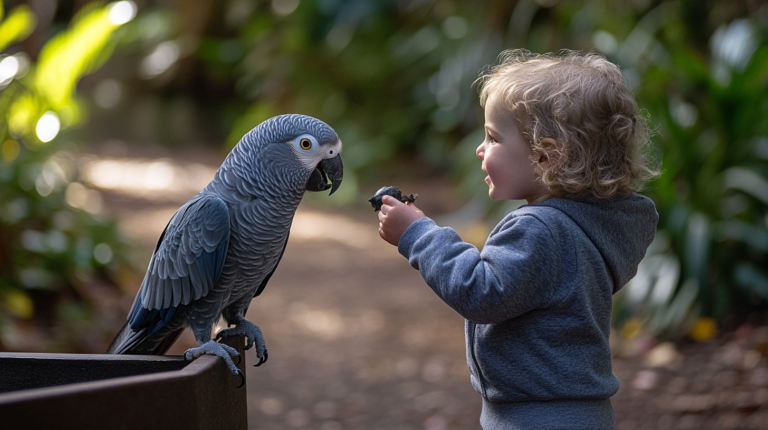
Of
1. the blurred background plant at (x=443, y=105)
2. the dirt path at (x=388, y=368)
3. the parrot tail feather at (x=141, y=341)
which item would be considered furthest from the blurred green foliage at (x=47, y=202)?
the parrot tail feather at (x=141, y=341)

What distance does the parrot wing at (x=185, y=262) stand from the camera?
1.34 metres

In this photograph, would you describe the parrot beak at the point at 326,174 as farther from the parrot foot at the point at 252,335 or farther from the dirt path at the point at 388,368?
the dirt path at the point at 388,368

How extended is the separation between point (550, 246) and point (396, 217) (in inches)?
11.6

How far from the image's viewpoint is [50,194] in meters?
3.47

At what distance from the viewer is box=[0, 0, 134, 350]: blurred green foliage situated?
2955 mm

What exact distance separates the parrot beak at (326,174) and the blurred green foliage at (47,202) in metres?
1.89

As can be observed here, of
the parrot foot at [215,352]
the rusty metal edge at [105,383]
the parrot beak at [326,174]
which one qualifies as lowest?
the rusty metal edge at [105,383]

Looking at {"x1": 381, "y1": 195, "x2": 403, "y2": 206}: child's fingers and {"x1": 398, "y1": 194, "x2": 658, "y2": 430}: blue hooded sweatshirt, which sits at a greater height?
{"x1": 381, "y1": 195, "x2": 403, "y2": 206}: child's fingers

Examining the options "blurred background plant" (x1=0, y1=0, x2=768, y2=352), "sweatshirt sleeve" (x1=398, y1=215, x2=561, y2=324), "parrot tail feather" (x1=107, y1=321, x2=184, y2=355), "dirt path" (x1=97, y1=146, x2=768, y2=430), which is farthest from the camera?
"blurred background plant" (x1=0, y1=0, x2=768, y2=352)

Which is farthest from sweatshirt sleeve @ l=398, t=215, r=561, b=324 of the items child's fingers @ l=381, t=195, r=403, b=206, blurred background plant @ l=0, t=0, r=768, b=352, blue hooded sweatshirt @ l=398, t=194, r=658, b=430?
blurred background plant @ l=0, t=0, r=768, b=352

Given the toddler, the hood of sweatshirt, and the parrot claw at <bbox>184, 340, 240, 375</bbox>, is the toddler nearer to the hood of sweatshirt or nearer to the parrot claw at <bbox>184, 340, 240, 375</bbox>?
the hood of sweatshirt

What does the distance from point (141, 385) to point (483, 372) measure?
0.62 metres

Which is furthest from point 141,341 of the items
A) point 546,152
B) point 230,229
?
point 546,152

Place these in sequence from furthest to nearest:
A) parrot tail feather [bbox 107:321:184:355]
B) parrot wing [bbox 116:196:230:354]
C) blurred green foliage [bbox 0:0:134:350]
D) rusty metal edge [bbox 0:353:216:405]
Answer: blurred green foliage [bbox 0:0:134:350], parrot tail feather [bbox 107:321:184:355], parrot wing [bbox 116:196:230:354], rusty metal edge [bbox 0:353:216:405]
